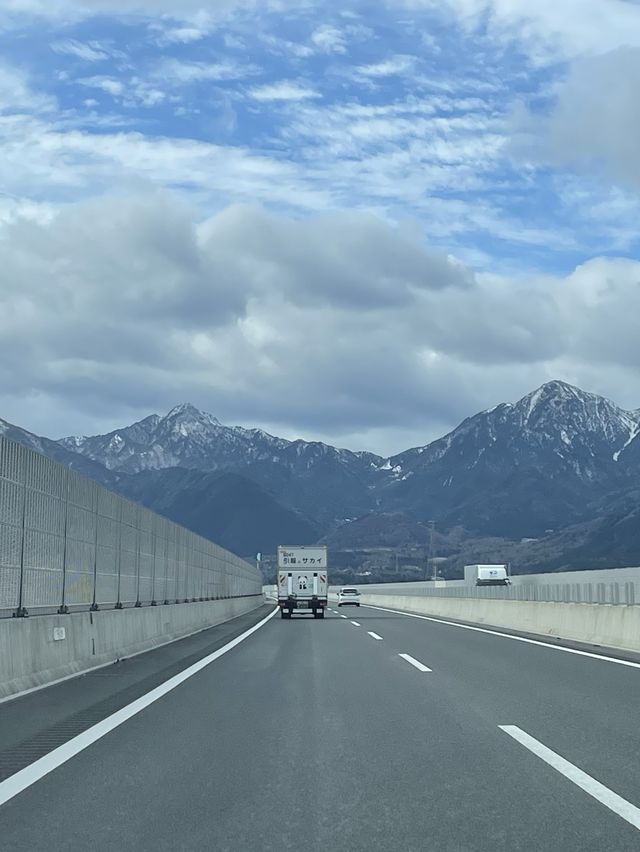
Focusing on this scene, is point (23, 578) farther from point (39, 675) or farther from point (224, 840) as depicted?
point (224, 840)

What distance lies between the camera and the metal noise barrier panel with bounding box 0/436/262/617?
14.6m

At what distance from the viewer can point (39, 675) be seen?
545 inches

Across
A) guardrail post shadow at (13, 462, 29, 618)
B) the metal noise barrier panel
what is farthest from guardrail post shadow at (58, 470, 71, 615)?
guardrail post shadow at (13, 462, 29, 618)

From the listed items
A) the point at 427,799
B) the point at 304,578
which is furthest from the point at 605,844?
the point at 304,578

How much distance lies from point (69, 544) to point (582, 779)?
11.7 m

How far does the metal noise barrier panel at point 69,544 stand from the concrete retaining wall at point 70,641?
0.50 m

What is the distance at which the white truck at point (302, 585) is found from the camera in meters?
48.8

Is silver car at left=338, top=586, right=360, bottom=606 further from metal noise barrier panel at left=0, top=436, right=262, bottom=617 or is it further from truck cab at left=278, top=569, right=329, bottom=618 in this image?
metal noise barrier panel at left=0, top=436, right=262, bottom=617

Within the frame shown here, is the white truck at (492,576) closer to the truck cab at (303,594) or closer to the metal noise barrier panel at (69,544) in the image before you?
the truck cab at (303,594)

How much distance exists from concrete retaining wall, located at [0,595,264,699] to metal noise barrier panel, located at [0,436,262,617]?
50 centimetres

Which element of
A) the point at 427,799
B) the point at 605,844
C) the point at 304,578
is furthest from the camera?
the point at 304,578

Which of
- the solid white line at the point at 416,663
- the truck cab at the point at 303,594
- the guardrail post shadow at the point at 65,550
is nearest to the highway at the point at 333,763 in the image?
the solid white line at the point at 416,663

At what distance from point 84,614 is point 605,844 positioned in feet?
39.1

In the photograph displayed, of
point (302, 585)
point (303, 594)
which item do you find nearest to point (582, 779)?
point (303, 594)
